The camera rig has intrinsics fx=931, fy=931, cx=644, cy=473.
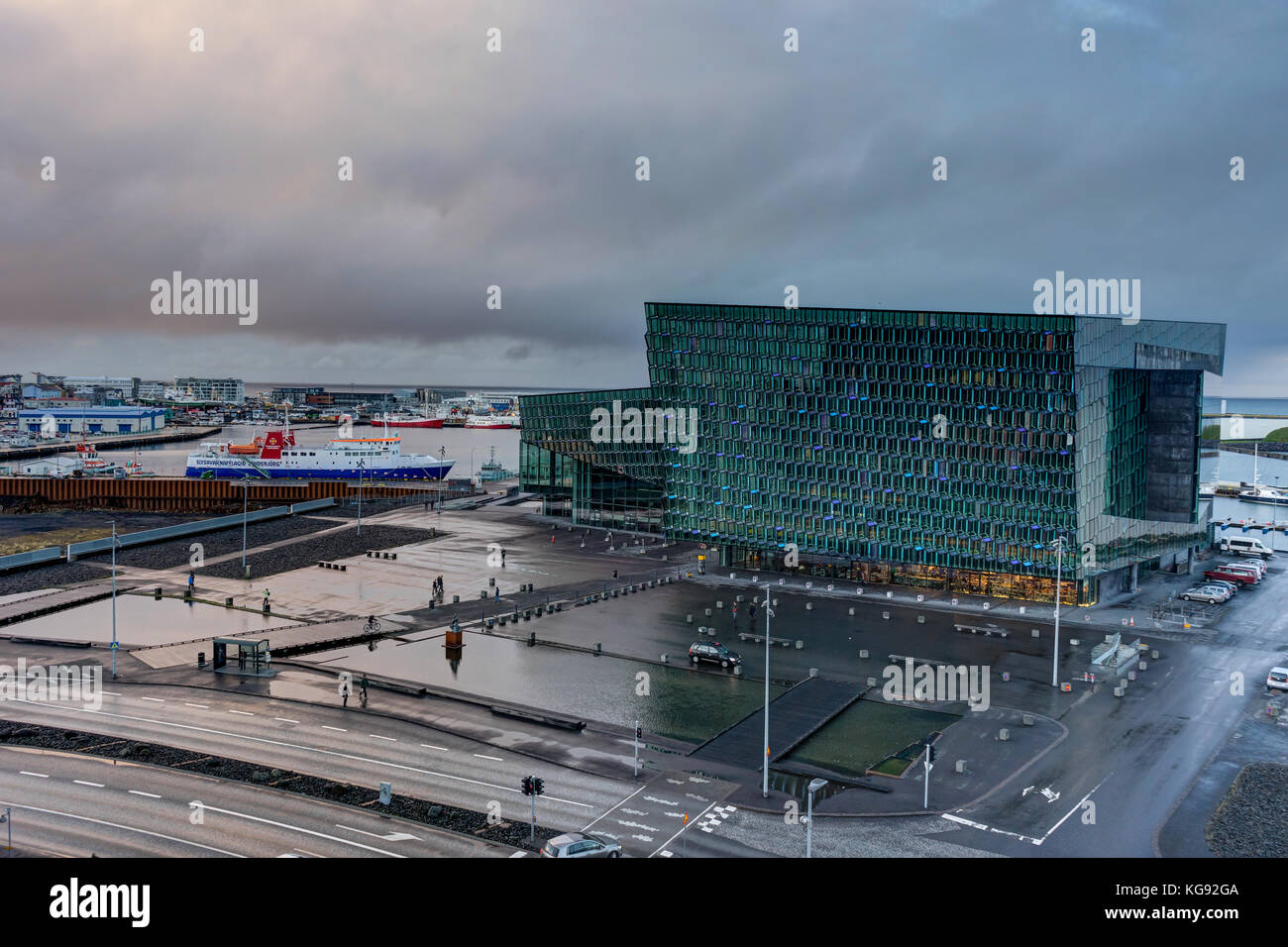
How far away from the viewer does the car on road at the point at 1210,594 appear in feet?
242

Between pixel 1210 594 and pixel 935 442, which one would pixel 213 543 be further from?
pixel 1210 594

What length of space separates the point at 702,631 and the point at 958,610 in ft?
72.6

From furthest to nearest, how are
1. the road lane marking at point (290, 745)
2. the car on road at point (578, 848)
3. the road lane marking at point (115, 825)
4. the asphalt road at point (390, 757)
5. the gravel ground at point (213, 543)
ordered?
the gravel ground at point (213, 543), the road lane marking at point (290, 745), the asphalt road at point (390, 757), the road lane marking at point (115, 825), the car on road at point (578, 848)

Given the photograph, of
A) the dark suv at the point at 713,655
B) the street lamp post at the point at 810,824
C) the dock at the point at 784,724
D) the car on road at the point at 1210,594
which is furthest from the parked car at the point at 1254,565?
the street lamp post at the point at 810,824

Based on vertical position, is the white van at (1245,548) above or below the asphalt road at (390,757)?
above

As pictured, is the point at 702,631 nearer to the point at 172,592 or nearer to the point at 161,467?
the point at 172,592

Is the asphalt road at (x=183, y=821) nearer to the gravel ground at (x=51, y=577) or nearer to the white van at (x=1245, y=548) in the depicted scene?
the gravel ground at (x=51, y=577)

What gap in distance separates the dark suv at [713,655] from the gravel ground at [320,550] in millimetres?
44814

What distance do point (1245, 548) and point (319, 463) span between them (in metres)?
142

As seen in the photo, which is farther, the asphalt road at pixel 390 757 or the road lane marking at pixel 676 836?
the asphalt road at pixel 390 757

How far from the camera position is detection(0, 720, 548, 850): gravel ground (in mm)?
32638

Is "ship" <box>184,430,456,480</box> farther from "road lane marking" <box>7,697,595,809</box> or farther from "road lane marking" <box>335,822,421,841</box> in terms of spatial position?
"road lane marking" <box>335,822,421,841</box>

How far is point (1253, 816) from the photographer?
34.7 m
